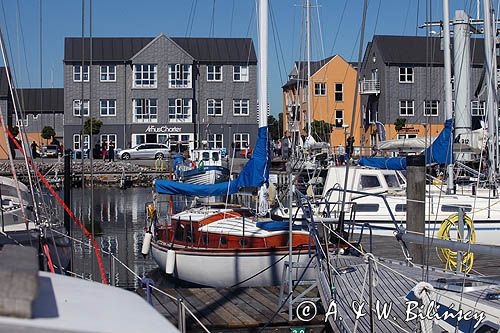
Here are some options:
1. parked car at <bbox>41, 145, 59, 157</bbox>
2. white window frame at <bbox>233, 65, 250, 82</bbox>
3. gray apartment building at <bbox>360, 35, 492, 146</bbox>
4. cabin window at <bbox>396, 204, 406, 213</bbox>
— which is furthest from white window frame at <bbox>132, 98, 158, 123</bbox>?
cabin window at <bbox>396, 204, 406, 213</bbox>

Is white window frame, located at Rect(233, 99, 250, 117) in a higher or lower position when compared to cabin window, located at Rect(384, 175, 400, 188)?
higher

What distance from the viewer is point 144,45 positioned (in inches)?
2712

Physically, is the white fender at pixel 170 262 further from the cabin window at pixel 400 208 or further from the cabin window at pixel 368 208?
the cabin window at pixel 400 208

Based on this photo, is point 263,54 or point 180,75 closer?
point 263,54

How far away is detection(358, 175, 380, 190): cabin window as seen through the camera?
2131cm

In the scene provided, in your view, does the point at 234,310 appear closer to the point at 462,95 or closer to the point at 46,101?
the point at 462,95

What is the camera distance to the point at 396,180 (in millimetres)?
21656

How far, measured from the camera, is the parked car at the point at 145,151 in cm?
6128

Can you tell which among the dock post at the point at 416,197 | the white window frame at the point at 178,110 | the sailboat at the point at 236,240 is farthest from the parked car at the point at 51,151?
the dock post at the point at 416,197

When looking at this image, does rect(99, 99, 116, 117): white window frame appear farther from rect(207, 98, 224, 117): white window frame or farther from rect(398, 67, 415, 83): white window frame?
rect(398, 67, 415, 83): white window frame

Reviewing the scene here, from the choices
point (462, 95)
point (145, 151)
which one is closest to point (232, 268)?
point (462, 95)

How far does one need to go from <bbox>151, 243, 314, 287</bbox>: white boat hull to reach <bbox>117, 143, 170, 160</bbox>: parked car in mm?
45805

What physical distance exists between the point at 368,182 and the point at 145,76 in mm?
48289

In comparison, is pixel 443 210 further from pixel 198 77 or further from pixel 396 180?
pixel 198 77
